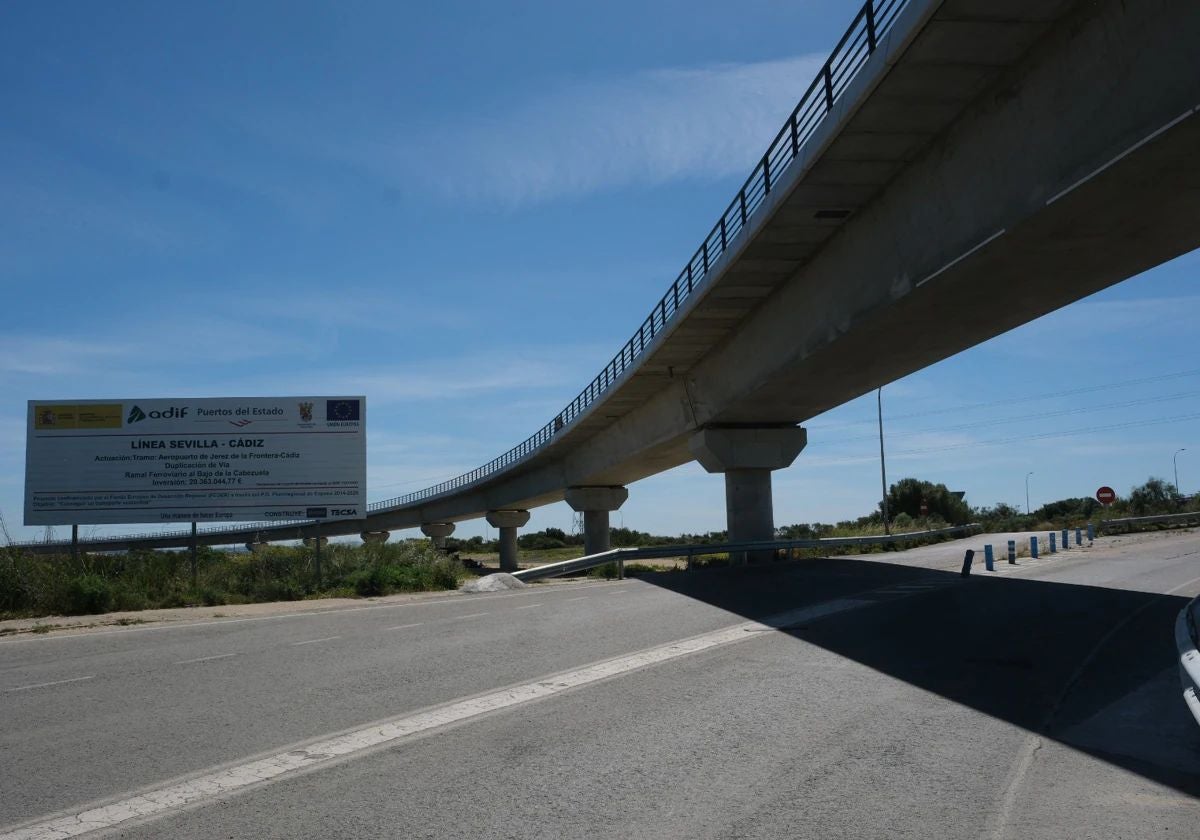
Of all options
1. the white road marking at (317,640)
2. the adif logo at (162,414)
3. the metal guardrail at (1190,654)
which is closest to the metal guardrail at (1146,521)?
the adif logo at (162,414)

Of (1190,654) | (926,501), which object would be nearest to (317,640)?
(1190,654)

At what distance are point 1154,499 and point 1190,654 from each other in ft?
250

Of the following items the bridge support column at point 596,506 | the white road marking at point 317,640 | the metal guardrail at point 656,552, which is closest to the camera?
the white road marking at point 317,640

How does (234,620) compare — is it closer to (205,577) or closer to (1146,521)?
(205,577)

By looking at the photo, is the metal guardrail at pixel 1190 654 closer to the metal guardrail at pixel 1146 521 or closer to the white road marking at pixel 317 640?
the white road marking at pixel 317 640

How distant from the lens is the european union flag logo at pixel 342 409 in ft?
92.6

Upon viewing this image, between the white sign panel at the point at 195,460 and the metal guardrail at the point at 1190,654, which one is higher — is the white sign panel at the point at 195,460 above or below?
above

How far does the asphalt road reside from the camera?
568cm

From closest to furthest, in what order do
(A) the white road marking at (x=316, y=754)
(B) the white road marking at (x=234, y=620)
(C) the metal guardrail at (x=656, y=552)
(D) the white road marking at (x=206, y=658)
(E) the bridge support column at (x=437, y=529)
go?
(A) the white road marking at (x=316, y=754) < (D) the white road marking at (x=206, y=658) < (B) the white road marking at (x=234, y=620) < (C) the metal guardrail at (x=656, y=552) < (E) the bridge support column at (x=437, y=529)

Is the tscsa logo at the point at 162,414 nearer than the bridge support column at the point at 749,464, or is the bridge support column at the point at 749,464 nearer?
the tscsa logo at the point at 162,414

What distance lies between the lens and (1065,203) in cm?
1253

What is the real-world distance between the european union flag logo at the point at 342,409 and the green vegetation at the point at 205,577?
404cm

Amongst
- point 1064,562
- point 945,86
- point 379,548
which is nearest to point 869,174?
point 945,86

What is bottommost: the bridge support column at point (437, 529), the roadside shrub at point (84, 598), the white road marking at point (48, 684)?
the white road marking at point (48, 684)
